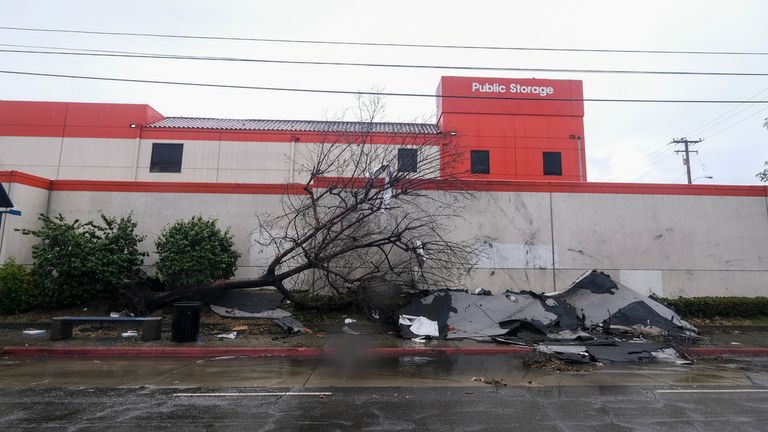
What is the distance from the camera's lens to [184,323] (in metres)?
11.2

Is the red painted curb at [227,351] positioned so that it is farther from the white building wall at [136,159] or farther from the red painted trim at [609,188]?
the white building wall at [136,159]

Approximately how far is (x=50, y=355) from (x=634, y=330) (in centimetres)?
1390

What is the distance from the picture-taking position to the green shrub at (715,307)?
49.3 ft

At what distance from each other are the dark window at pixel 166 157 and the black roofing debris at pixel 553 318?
18.5 meters

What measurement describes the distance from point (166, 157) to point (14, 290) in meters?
13.9

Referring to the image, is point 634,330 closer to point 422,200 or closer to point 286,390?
point 422,200

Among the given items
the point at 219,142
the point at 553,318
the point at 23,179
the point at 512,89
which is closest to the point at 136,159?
the point at 219,142

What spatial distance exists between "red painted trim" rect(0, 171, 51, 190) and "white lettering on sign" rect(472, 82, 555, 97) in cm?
2157

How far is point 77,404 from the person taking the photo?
6379 millimetres

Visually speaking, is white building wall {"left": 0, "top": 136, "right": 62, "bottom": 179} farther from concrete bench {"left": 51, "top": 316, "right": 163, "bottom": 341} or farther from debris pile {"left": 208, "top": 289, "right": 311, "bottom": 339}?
concrete bench {"left": 51, "top": 316, "right": 163, "bottom": 341}

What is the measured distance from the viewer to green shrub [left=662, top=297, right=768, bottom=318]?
15.0 metres

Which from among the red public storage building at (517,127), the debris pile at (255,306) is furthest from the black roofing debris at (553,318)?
the red public storage building at (517,127)

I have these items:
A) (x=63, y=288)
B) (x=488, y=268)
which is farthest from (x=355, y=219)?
(x=63, y=288)

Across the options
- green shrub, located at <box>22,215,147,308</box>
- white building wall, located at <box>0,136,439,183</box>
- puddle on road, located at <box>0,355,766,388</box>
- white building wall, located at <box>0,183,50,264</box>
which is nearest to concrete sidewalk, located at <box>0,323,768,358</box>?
puddle on road, located at <box>0,355,766,388</box>
